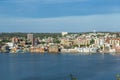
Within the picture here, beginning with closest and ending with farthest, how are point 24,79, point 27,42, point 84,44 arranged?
point 24,79 < point 84,44 < point 27,42

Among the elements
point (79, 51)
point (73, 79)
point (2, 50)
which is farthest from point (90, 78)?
point (2, 50)

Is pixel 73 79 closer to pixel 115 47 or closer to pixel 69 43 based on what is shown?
pixel 115 47

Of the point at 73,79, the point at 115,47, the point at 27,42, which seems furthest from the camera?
the point at 27,42

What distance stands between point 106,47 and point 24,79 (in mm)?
41399

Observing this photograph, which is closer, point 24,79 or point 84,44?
point 24,79

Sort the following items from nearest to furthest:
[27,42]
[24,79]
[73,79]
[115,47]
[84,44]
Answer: [73,79] → [24,79] → [115,47] → [84,44] → [27,42]

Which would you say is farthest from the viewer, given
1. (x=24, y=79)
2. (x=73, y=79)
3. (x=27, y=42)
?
(x=27, y=42)

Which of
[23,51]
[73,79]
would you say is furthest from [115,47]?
[73,79]

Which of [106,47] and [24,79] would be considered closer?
[24,79]

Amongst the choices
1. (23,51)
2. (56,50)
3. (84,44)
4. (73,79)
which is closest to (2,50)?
A: (23,51)

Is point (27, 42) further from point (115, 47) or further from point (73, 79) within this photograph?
point (73, 79)

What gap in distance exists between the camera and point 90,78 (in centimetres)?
2020

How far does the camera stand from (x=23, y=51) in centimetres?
6056

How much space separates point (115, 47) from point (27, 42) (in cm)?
1722
